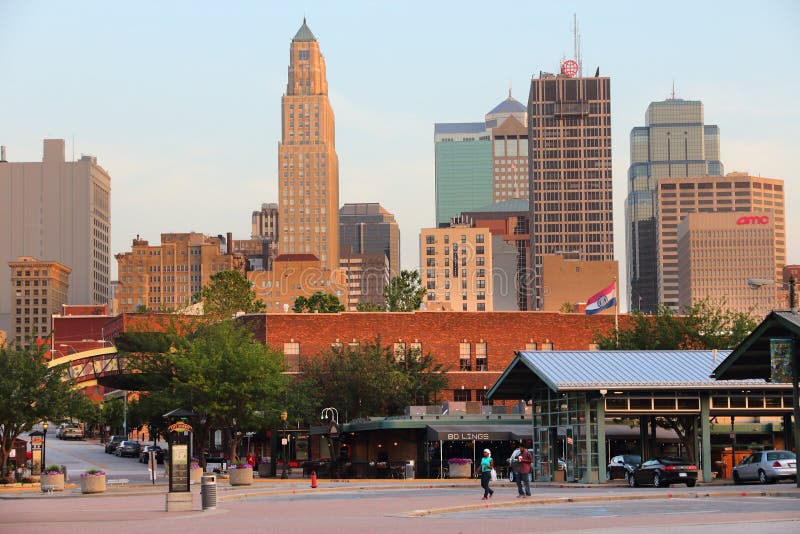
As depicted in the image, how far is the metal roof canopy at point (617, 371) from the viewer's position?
181 feet

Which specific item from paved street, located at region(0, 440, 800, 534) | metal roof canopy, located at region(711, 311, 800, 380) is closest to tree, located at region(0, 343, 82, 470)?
paved street, located at region(0, 440, 800, 534)

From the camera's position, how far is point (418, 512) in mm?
35219

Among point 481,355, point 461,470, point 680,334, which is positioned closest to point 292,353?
point 481,355

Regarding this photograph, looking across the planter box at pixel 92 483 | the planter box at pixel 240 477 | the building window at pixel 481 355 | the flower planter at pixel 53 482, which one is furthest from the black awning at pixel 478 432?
the building window at pixel 481 355

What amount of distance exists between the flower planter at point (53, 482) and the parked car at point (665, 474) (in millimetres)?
24760

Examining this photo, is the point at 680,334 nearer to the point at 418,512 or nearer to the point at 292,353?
the point at 292,353

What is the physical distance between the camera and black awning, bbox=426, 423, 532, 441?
7431 cm

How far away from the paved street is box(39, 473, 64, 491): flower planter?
341cm

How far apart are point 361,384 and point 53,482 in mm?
32992

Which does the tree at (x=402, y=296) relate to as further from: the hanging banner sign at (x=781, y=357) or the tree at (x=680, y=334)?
the hanging banner sign at (x=781, y=357)

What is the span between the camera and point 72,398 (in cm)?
7181

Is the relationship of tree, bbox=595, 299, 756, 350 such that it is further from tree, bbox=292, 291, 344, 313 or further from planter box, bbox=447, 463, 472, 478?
tree, bbox=292, 291, 344, 313

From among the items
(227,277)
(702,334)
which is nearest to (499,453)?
(702,334)

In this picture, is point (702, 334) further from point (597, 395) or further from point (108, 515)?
point (108, 515)
